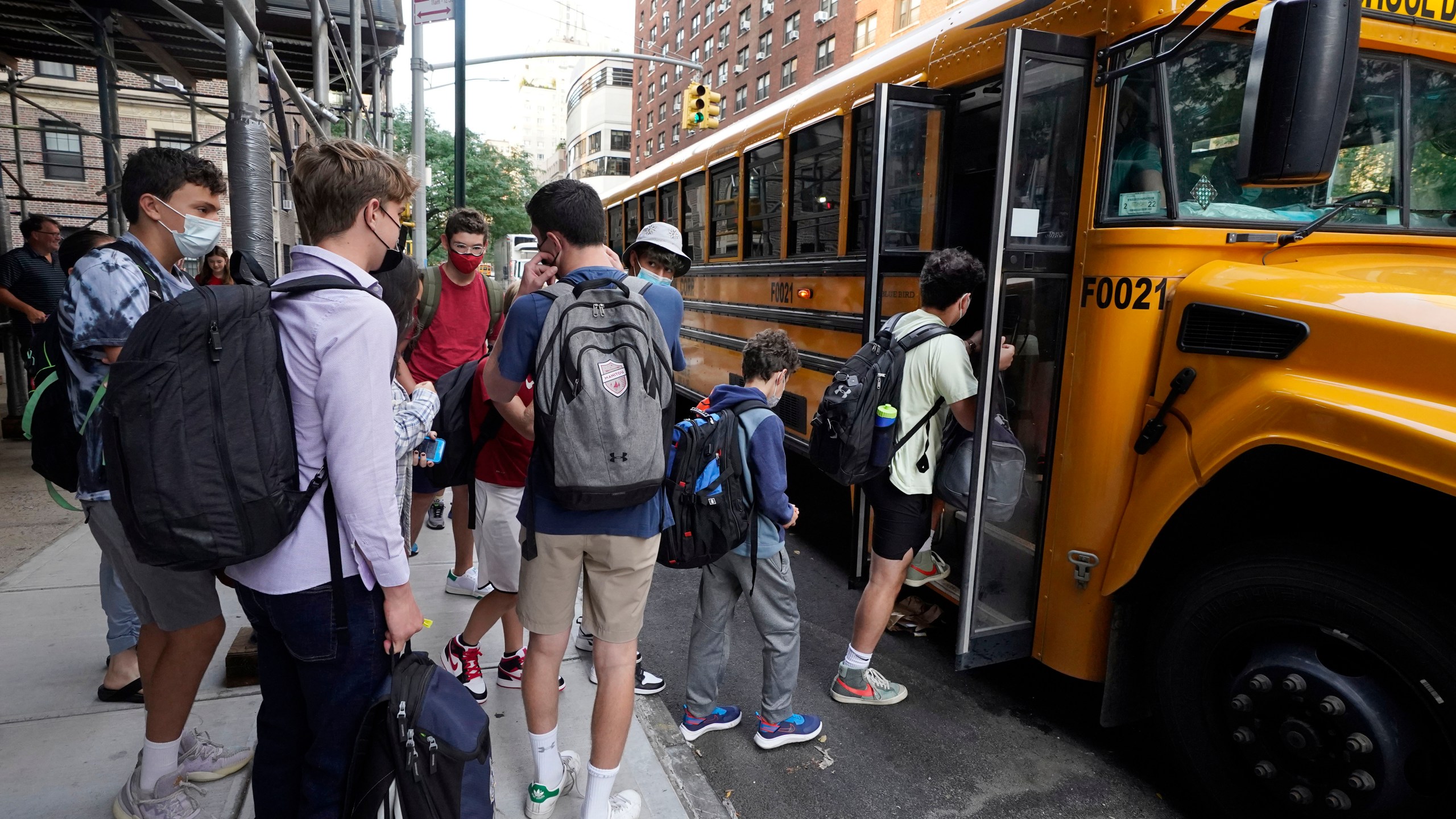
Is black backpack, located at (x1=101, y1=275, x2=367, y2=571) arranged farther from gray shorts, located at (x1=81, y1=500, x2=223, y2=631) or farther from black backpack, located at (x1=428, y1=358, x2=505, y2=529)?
black backpack, located at (x1=428, y1=358, x2=505, y2=529)

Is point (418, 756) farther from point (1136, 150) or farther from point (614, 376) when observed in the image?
point (1136, 150)

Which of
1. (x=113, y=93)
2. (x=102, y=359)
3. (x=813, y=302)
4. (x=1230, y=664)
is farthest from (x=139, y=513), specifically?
(x=113, y=93)

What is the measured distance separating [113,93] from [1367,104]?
29.3 ft

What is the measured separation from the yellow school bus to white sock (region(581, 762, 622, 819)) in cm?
131

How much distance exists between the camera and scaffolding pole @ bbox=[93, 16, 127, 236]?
20.9 ft

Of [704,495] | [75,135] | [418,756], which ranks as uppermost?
[75,135]

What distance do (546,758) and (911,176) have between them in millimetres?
2958

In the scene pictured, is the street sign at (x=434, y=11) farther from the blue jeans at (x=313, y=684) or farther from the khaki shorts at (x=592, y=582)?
the blue jeans at (x=313, y=684)

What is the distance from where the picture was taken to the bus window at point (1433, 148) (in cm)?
268

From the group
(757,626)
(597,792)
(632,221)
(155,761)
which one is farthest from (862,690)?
(632,221)

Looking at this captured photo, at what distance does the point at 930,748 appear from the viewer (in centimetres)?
298

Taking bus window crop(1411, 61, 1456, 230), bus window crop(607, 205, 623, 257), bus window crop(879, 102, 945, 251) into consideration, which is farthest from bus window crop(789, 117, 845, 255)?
bus window crop(607, 205, 623, 257)

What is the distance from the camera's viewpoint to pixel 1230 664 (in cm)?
240

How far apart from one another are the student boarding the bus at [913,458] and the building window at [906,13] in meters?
27.1
